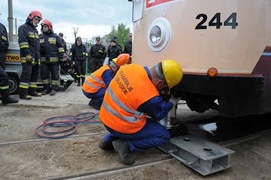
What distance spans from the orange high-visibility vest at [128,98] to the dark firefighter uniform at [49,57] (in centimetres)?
434

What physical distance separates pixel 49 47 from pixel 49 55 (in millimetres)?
201

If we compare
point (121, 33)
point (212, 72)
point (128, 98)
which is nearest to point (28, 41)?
point (128, 98)

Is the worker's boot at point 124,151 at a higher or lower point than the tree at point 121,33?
lower

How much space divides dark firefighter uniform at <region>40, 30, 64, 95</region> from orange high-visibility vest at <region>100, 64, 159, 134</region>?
4342 mm

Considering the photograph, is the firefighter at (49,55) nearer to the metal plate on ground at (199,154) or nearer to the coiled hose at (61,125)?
the coiled hose at (61,125)

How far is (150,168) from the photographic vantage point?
2666mm

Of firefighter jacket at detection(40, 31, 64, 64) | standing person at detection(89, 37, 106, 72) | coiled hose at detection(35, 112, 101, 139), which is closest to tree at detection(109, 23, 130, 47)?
standing person at detection(89, 37, 106, 72)

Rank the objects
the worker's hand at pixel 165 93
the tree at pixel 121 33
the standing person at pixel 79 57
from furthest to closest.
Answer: the tree at pixel 121 33 < the standing person at pixel 79 57 < the worker's hand at pixel 165 93

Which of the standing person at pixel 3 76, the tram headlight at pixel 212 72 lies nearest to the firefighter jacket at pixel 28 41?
the standing person at pixel 3 76

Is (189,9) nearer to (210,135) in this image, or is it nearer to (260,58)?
(260,58)

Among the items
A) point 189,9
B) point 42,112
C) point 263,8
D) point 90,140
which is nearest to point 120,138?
point 90,140

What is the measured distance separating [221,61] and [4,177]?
7.70 ft

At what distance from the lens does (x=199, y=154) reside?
8.66 ft

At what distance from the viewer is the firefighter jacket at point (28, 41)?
5746mm
